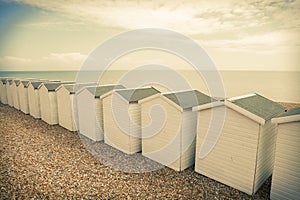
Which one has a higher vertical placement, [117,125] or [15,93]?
[15,93]

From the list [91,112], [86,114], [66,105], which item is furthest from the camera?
[66,105]

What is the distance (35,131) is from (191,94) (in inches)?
521

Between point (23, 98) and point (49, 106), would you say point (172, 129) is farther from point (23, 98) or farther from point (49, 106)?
point (23, 98)

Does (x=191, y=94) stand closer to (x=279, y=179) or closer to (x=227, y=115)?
(x=227, y=115)

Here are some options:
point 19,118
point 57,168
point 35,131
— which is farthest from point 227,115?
point 19,118

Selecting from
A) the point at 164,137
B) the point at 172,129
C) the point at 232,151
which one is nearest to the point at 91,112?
the point at 164,137

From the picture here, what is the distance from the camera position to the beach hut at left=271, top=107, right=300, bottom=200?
7410 millimetres

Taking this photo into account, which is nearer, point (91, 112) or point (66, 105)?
point (91, 112)

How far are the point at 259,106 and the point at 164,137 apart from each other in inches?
192

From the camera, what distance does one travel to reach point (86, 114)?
15.8 m

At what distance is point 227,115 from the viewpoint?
894 cm

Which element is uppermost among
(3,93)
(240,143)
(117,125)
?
(3,93)

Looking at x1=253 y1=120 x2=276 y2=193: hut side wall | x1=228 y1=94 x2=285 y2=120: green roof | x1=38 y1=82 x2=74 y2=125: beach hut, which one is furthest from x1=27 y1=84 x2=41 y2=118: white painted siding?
x1=253 y1=120 x2=276 y2=193: hut side wall

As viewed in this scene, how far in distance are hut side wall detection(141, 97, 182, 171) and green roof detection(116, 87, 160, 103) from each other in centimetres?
104
